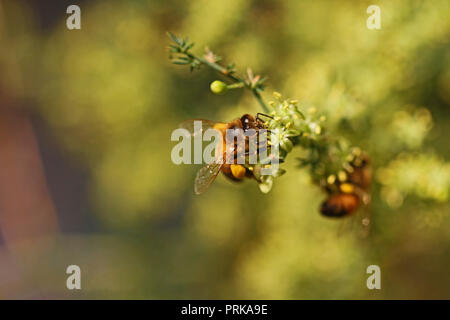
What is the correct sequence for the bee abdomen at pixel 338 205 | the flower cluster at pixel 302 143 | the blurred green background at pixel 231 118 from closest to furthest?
the flower cluster at pixel 302 143 → the bee abdomen at pixel 338 205 → the blurred green background at pixel 231 118

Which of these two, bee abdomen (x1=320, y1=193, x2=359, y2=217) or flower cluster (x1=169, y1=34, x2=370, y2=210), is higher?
flower cluster (x1=169, y1=34, x2=370, y2=210)

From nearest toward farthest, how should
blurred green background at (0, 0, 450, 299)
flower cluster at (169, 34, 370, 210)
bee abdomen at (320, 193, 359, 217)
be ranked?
flower cluster at (169, 34, 370, 210)
bee abdomen at (320, 193, 359, 217)
blurred green background at (0, 0, 450, 299)

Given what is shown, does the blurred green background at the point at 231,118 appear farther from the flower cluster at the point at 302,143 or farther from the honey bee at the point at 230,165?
the honey bee at the point at 230,165

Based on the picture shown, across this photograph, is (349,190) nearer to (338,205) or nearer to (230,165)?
(338,205)

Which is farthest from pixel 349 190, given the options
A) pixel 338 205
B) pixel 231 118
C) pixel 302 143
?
pixel 231 118

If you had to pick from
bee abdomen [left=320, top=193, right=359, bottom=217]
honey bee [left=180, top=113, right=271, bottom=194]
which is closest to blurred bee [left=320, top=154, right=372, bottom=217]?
bee abdomen [left=320, top=193, right=359, bottom=217]

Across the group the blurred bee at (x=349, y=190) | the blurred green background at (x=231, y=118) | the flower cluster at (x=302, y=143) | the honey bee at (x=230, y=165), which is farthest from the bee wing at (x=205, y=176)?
the blurred bee at (x=349, y=190)

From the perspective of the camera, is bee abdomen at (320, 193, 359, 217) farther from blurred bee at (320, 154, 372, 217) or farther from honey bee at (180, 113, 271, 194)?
honey bee at (180, 113, 271, 194)
